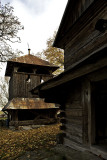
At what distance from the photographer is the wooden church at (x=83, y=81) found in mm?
3695

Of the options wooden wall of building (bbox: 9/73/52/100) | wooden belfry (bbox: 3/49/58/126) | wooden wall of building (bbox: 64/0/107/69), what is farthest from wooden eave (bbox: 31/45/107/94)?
wooden wall of building (bbox: 9/73/52/100)

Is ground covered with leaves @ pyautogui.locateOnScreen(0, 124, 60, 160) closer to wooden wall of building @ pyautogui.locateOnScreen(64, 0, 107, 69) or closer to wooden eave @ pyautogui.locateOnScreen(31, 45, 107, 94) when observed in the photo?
wooden eave @ pyautogui.locateOnScreen(31, 45, 107, 94)

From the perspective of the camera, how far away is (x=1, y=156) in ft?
18.4

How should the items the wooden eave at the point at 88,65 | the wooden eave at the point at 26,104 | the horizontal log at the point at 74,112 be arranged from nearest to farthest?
1. the wooden eave at the point at 88,65
2. the horizontal log at the point at 74,112
3. the wooden eave at the point at 26,104

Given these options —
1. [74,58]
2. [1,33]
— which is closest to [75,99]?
[74,58]

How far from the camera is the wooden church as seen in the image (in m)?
3.70

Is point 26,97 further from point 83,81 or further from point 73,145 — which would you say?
point 83,81

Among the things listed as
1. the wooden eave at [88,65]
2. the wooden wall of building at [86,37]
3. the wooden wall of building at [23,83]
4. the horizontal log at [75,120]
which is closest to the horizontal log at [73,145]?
the horizontal log at [75,120]

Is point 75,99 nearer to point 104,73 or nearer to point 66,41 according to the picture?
point 104,73

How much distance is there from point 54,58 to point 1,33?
10.5 meters

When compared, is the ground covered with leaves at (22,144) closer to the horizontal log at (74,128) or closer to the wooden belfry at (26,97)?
the horizontal log at (74,128)

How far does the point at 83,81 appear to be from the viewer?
4504 millimetres

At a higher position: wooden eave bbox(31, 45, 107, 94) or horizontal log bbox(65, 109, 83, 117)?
wooden eave bbox(31, 45, 107, 94)

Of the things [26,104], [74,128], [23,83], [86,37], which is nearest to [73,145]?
[74,128]
